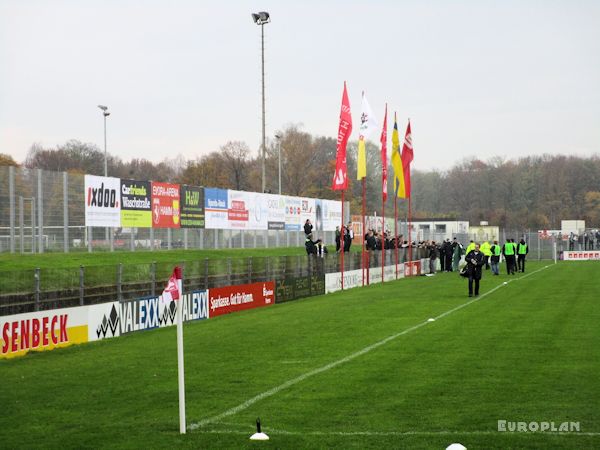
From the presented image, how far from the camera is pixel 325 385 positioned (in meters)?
13.2

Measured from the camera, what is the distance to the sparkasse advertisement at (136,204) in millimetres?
36906

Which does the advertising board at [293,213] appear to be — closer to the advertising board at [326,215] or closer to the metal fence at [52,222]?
the advertising board at [326,215]

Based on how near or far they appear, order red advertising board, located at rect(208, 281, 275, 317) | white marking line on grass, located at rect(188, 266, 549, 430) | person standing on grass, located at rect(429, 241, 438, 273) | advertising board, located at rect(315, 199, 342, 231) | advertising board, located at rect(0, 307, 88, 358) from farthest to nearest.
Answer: advertising board, located at rect(315, 199, 342, 231), person standing on grass, located at rect(429, 241, 438, 273), red advertising board, located at rect(208, 281, 275, 317), advertising board, located at rect(0, 307, 88, 358), white marking line on grass, located at rect(188, 266, 549, 430)

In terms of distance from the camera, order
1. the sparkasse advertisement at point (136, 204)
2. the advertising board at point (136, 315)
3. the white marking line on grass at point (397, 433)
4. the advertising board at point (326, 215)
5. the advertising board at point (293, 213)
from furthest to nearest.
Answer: the advertising board at point (326, 215) → the advertising board at point (293, 213) → the sparkasse advertisement at point (136, 204) → the advertising board at point (136, 315) → the white marking line on grass at point (397, 433)

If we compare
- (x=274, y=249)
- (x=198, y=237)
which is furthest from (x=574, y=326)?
(x=274, y=249)

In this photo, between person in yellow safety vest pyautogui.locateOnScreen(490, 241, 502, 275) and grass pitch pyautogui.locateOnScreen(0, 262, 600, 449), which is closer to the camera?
grass pitch pyautogui.locateOnScreen(0, 262, 600, 449)

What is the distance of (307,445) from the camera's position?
30.5ft

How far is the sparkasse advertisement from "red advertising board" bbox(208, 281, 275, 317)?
8.24 meters

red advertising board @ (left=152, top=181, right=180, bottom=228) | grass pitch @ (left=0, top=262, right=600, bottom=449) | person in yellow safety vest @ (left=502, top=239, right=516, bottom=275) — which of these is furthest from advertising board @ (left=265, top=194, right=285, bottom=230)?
grass pitch @ (left=0, top=262, right=600, bottom=449)

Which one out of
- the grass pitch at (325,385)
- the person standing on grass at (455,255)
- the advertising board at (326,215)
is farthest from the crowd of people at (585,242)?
the grass pitch at (325,385)

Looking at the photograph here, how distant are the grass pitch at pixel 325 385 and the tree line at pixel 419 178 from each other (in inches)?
2937

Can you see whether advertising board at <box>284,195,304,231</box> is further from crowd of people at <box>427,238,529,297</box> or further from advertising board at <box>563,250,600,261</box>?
advertising board at <box>563,250,600,261</box>

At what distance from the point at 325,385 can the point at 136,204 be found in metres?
25.8

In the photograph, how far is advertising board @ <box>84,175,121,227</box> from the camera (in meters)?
34.3
